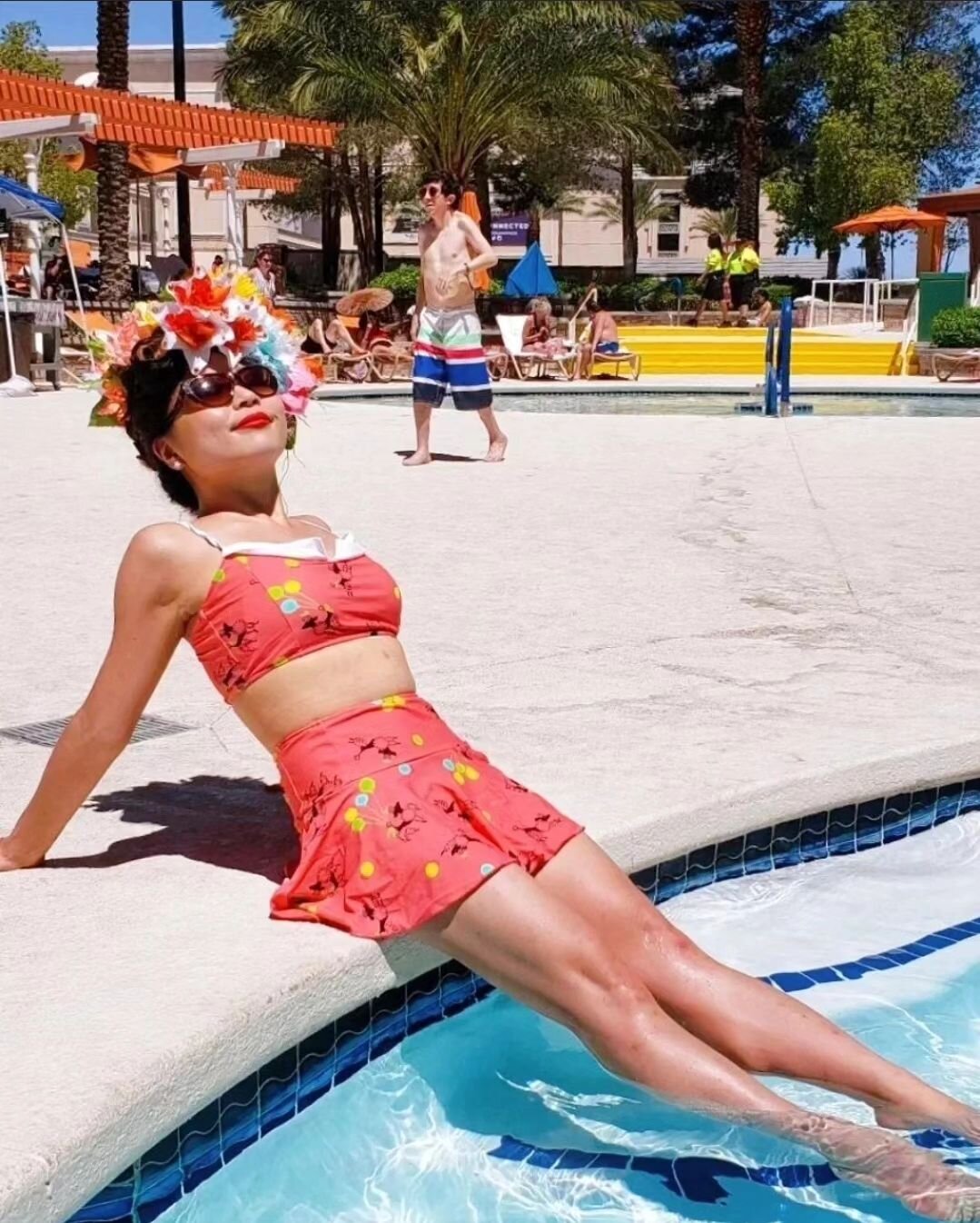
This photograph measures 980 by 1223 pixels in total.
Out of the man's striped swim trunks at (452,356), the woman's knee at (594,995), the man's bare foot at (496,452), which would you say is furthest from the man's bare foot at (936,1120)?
the man's bare foot at (496,452)

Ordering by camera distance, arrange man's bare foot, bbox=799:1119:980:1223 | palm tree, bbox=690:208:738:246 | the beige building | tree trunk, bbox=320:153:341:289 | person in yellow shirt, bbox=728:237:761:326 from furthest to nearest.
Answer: the beige building
palm tree, bbox=690:208:738:246
tree trunk, bbox=320:153:341:289
person in yellow shirt, bbox=728:237:761:326
man's bare foot, bbox=799:1119:980:1223

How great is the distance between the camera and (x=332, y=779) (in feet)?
8.28

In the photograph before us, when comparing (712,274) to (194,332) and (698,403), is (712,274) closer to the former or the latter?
(698,403)

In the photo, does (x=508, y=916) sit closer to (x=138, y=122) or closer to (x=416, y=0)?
(x=138, y=122)

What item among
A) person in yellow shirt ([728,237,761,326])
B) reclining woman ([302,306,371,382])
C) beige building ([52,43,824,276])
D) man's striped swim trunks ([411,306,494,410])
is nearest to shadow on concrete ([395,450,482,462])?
man's striped swim trunks ([411,306,494,410])

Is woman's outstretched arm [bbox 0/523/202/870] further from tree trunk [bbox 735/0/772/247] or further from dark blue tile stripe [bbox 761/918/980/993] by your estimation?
tree trunk [bbox 735/0/772/247]

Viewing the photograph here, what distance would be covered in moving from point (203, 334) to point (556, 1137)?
144 centimetres

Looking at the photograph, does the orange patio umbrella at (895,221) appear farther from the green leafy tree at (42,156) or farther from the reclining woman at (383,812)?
the reclining woman at (383,812)

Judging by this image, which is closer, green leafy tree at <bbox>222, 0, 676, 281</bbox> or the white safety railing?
the white safety railing

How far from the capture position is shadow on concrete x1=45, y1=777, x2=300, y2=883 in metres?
2.97

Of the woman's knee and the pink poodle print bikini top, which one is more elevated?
the pink poodle print bikini top

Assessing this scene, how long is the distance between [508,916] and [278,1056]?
438 mm

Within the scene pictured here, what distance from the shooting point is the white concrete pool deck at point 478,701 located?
88.2 inches

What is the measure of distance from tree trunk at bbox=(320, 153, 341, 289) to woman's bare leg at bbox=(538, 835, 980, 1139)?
39987 mm
